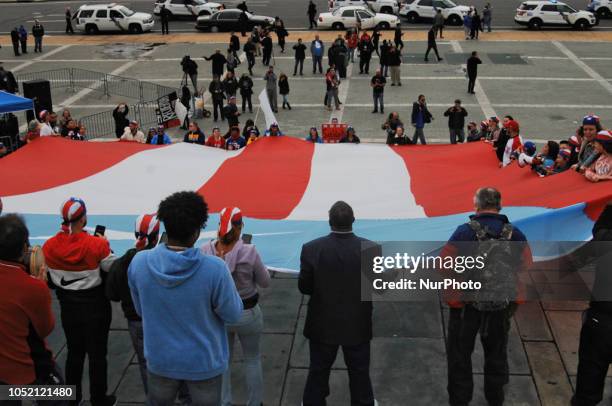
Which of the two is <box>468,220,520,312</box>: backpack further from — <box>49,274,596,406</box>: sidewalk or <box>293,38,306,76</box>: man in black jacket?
<box>293,38,306,76</box>: man in black jacket

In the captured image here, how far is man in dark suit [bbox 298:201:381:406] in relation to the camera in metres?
5.12

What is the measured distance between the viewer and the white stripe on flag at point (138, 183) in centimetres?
768

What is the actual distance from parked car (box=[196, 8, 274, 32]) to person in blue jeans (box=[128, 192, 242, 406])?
29.9 meters

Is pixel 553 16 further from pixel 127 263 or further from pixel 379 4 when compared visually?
pixel 127 263

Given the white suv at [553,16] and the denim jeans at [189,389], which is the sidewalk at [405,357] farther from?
the white suv at [553,16]

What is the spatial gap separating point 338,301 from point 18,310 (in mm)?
2156

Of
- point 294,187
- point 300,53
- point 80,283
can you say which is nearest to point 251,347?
point 80,283

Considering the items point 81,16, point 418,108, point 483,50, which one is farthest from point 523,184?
point 81,16

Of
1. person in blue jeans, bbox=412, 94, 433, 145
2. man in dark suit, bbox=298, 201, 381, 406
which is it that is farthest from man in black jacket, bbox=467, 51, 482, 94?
man in dark suit, bbox=298, 201, 381, 406

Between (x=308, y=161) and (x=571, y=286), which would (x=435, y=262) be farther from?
(x=308, y=161)

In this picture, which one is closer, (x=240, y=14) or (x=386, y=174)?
(x=386, y=174)

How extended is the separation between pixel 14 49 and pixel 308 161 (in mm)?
24555

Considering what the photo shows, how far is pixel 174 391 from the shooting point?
4.27 meters

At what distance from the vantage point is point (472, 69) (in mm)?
21453
